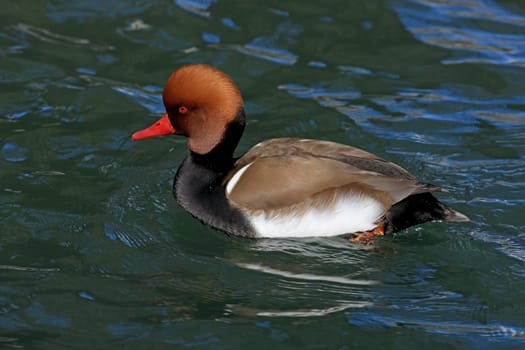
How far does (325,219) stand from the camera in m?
5.96

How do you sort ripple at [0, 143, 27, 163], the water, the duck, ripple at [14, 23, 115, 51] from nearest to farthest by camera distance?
the water
the duck
ripple at [0, 143, 27, 163]
ripple at [14, 23, 115, 51]

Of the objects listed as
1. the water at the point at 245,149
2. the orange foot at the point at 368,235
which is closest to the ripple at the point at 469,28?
the water at the point at 245,149

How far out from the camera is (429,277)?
5.54 meters

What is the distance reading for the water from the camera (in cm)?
508

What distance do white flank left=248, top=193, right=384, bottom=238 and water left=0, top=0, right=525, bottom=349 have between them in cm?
9

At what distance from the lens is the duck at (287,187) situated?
587 centimetres

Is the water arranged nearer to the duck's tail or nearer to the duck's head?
the duck's tail

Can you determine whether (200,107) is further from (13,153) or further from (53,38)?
(53,38)

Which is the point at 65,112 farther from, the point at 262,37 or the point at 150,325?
the point at 150,325

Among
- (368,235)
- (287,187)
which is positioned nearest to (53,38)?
(287,187)

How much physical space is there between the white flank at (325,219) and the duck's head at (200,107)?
26.0 inches

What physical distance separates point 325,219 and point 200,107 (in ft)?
3.65

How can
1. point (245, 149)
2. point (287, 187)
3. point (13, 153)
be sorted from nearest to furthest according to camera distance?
point (287, 187)
point (13, 153)
point (245, 149)

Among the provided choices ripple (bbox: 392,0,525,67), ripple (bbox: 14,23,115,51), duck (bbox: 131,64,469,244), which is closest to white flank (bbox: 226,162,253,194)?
duck (bbox: 131,64,469,244)
